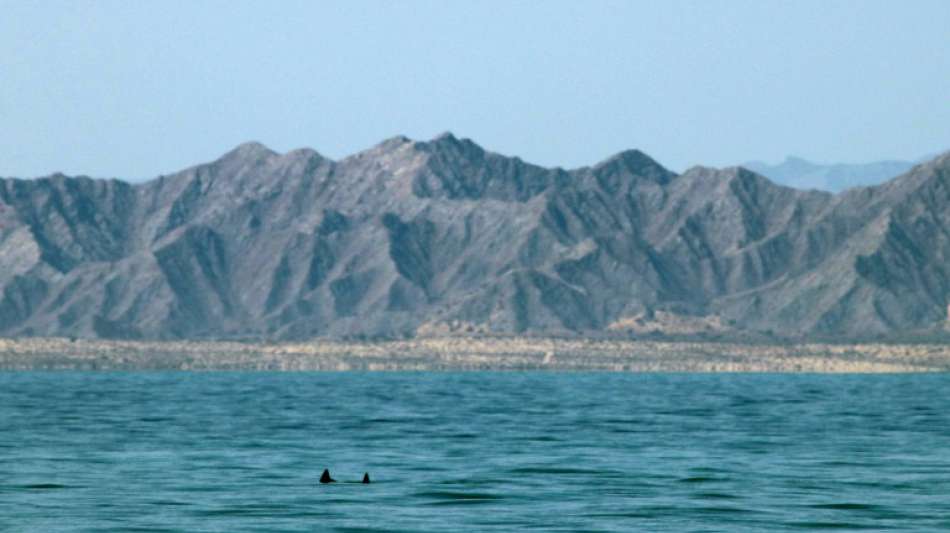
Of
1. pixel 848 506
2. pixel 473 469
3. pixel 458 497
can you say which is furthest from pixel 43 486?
pixel 848 506

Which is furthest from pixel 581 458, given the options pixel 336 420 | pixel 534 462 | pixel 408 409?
pixel 408 409

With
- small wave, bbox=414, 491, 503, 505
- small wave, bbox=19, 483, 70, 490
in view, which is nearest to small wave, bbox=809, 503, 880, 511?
small wave, bbox=414, 491, 503, 505

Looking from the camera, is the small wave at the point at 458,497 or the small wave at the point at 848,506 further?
the small wave at the point at 458,497

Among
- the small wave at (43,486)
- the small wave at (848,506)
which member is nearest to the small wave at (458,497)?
the small wave at (848,506)

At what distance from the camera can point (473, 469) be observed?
8481 cm

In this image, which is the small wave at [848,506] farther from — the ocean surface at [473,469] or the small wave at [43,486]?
the small wave at [43,486]

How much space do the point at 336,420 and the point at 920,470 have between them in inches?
2222

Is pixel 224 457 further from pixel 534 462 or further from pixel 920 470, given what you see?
pixel 920 470

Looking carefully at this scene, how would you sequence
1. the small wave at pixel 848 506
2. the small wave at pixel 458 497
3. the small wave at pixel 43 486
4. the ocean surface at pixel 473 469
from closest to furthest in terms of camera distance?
the ocean surface at pixel 473 469, the small wave at pixel 848 506, the small wave at pixel 458 497, the small wave at pixel 43 486

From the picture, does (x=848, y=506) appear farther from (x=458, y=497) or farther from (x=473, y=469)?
(x=473, y=469)

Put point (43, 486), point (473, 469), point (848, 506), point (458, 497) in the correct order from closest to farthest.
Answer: point (848, 506) → point (458, 497) → point (43, 486) → point (473, 469)

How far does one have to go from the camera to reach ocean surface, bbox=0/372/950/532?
64438 mm

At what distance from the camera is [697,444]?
104 m

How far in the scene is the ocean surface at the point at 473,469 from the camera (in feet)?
211
